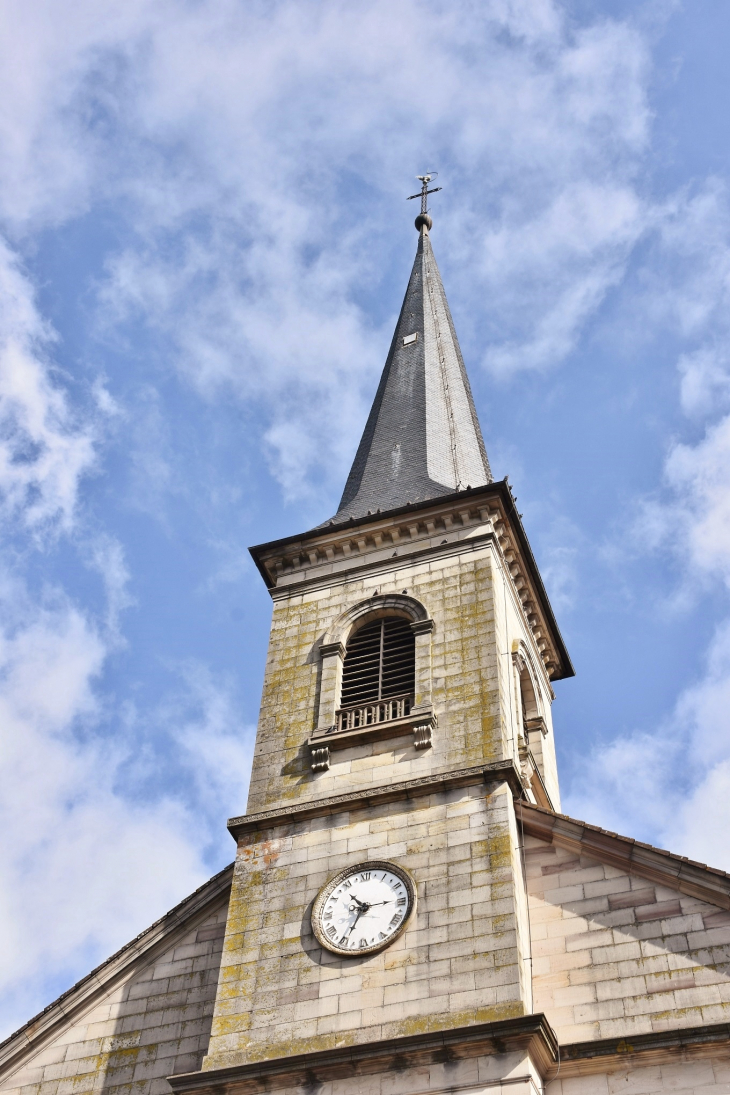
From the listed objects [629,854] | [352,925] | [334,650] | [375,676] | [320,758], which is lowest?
[352,925]

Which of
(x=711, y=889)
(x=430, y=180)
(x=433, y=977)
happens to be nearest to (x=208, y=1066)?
(x=433, y=977)

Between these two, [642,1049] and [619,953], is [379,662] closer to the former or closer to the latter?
[619,953]

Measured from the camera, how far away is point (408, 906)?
18.1 metres

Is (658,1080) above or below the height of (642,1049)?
below

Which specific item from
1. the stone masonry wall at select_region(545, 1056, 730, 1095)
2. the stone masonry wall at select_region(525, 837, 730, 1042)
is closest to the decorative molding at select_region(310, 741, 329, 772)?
the stone masonry wall at select_region(525, 837, 730, 1042)

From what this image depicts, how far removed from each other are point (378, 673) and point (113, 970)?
6089 millimetres

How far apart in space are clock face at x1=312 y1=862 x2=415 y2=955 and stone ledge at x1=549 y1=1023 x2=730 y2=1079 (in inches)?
111

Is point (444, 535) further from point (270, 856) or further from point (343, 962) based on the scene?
point (343, 962)

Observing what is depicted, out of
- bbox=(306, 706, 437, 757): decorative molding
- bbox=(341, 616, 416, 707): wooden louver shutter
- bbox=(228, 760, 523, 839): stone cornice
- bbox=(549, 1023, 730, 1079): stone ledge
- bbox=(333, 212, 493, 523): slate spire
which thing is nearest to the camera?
bbox=(549, 1023, 730, 1079): stone ledge

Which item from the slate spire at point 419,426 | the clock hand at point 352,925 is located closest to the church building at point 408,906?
the clock hand at point 352,925

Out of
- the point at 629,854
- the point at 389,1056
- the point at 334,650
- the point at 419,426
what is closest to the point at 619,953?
the point at 629,854

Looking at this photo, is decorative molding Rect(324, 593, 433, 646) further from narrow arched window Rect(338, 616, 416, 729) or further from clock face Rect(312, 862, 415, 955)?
clock face Rect(312, 862, 415, 955)

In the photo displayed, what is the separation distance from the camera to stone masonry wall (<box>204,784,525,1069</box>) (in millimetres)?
16906

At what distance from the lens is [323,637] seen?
22844 mm
